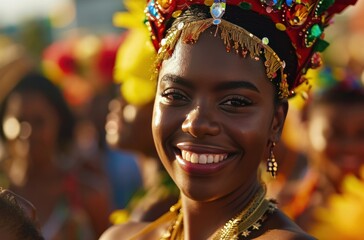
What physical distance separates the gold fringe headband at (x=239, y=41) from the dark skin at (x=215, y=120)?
25 mm

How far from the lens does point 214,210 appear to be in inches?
140

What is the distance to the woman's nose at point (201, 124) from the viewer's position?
3.31 metres

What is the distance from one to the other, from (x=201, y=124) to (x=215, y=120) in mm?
58

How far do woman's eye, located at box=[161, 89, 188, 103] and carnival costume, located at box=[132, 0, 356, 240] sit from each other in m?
0.14

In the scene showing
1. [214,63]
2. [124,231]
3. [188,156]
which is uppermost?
[214,63]

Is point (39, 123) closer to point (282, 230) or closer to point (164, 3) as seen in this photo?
point (164, 3)

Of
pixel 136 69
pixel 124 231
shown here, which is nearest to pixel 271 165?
pixel 124 231

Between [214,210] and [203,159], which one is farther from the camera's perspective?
[214,210]

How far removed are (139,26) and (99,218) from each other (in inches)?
97.7

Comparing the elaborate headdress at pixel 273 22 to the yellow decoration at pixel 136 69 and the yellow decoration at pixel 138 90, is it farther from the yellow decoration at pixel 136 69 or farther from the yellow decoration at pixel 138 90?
the yellow decoration at pixel 138 90

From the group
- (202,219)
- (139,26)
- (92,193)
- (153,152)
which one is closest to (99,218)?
(92,193)

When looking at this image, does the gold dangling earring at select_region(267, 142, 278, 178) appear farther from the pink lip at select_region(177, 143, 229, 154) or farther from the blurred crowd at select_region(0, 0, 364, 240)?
the blurred crowd at select_region(0, 0, 364, 240)

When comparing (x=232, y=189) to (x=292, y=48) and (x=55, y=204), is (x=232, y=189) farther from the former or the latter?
(x=55, y=204)

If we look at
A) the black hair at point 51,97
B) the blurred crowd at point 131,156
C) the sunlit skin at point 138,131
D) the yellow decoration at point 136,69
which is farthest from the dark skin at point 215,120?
the black hair at point 51,97
